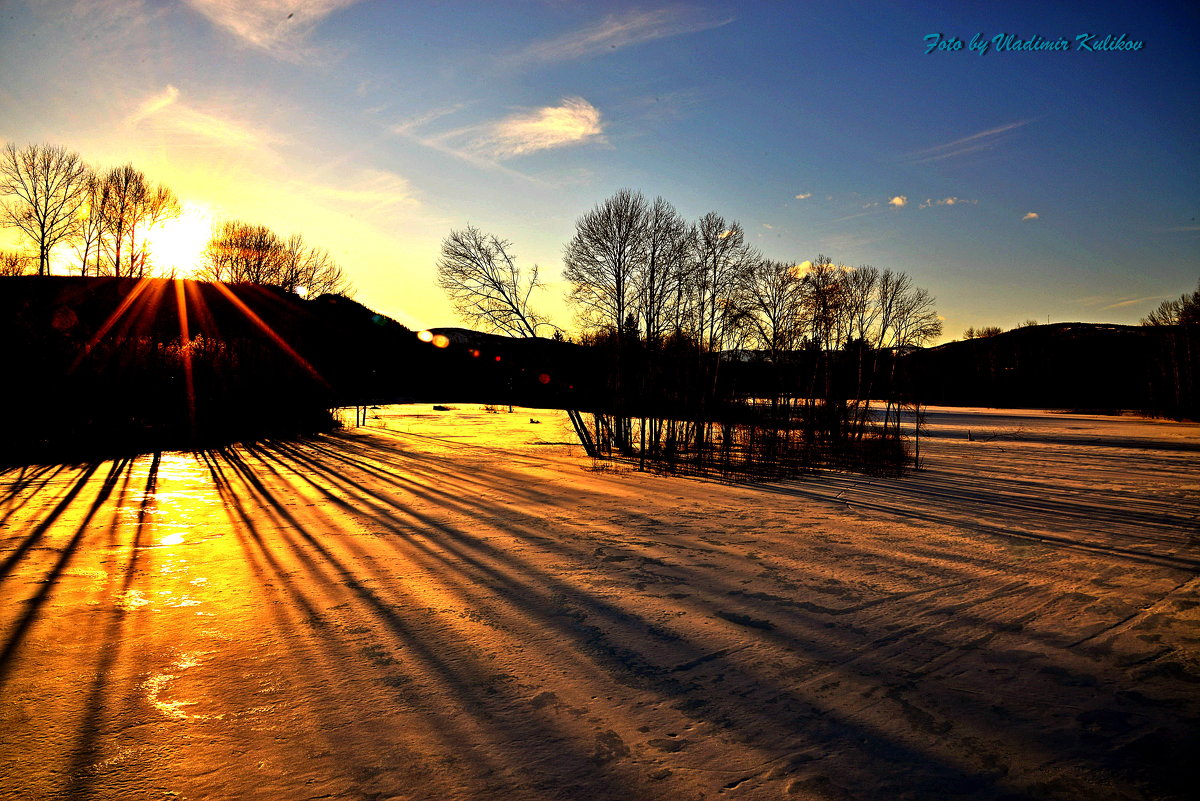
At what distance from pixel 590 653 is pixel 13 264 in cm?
5812

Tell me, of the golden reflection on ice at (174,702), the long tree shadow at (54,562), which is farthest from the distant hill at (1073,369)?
the golden reflection on ice at (174,702)

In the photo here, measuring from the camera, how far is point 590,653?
15.9 feet

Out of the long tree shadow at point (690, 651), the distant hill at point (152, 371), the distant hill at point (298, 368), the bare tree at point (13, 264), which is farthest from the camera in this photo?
the bare tree at point (13, 264)

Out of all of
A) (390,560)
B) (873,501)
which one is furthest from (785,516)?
(390,560)

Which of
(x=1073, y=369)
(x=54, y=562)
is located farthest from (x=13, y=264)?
(x=1073, y=369)

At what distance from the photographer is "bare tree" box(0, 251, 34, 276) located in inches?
1690

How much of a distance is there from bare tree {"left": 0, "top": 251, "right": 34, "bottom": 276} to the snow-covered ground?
145ft

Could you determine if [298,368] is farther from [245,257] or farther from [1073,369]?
[1073,369]

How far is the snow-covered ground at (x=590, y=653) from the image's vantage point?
3324 millimetres

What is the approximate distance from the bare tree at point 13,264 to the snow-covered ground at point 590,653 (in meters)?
44.2

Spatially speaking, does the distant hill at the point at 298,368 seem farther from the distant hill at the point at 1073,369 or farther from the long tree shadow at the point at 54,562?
the long tree shadow at the point at 54,562

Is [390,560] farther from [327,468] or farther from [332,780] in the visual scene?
[327,468]

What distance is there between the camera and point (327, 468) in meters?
16.1

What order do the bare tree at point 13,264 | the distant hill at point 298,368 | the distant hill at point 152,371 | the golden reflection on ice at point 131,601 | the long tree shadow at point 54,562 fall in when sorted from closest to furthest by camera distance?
the long tree shadow at point 54,562, the golden reflection on ice at point 131,601, the distant hill at point 152,371, the distant hill at point 298,368, the bare tree at point 13,264
